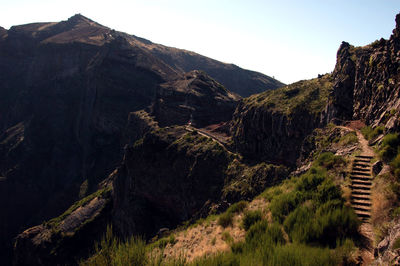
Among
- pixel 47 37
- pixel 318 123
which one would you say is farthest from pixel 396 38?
pixel 47 37

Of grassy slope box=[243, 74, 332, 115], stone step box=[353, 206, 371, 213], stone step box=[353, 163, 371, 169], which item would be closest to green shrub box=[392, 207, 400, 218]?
stone step box=[353, 206, 371, 213]

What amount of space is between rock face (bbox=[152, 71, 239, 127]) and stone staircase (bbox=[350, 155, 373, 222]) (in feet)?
170

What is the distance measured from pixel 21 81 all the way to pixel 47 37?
123 ft

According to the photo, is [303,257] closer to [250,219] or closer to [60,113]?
[250,219]

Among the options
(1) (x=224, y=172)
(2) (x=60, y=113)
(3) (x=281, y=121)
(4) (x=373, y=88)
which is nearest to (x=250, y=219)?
(4) (x=373, y=88)

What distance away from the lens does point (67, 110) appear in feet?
479

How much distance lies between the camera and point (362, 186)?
13.9 m

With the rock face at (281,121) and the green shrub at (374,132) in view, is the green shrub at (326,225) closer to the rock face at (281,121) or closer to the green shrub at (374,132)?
the green shrub at (374,132)

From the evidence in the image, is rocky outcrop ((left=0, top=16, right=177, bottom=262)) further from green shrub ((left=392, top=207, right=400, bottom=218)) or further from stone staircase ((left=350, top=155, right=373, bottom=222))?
green shrub ((left=392, top=207, right=400, bottom=218))

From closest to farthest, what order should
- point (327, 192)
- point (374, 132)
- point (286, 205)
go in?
point (327, 192)
point (286, 205)
point (374, 132)

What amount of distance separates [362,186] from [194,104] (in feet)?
211

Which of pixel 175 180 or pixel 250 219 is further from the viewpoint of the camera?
pixel 175 180

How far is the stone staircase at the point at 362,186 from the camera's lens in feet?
41.2

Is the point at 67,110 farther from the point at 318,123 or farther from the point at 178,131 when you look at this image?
the point at 318,123
